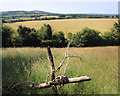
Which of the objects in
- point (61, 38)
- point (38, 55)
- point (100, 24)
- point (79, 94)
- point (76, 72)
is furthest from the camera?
point (100, 24)

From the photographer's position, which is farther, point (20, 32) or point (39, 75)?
point (20, 32)

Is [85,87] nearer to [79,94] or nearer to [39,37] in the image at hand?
[79,94]

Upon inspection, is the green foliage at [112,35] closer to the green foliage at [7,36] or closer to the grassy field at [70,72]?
the grassy field at [70,72]

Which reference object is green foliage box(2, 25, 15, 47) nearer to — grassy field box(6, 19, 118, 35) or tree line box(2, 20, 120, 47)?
tree line box(2, 20, 120, 47)

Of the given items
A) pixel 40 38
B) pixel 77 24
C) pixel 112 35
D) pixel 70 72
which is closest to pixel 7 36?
pixel 40 38

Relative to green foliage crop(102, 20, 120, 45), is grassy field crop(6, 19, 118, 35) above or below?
above

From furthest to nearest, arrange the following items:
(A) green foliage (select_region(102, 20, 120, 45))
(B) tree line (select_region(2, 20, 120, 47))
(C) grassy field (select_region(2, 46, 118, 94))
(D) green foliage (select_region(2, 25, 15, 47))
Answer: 1. (A) green foliage (select_region(102, 20, 120, 45))
2. (D) green foliage (select_region(2, 25, 15, 47))
3. (B) tree line (select_region(2, 20, 120, 47))
4. (C) grassy field (select_region(2, 46, 118, 94))

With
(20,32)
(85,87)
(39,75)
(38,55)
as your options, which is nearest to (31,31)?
(20,32)

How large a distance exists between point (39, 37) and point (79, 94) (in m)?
6.29

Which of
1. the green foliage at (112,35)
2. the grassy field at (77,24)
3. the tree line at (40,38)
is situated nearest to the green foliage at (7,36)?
the tree line at (40,38)

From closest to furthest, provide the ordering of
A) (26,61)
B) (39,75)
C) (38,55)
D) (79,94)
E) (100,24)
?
(79,94)
(39,75)
(26,61)
(38,55)
(100,24)

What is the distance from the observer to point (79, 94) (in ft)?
7.75

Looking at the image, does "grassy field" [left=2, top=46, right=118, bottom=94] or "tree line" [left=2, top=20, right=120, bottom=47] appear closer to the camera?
"grassy field" [left=2, top=46, right=118, bottom=94]

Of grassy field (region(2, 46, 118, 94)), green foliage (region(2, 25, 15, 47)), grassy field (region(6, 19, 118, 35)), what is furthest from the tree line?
grassy field (region(2, 46, 118, 94))
